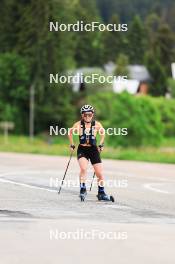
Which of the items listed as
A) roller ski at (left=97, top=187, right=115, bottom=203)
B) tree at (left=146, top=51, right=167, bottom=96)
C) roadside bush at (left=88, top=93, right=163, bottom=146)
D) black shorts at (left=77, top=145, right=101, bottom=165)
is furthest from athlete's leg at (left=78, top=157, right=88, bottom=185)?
tree at (left=146, top=51, right=167, bottom=96)

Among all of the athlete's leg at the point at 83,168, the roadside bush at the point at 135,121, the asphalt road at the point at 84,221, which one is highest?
the roadside bush at the point at 135,121

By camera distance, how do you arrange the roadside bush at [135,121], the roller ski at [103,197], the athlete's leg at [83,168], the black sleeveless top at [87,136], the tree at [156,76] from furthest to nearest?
the tree at [156,76], the roadside bush at [135,121], the athlete's leg at [83,168], the roller ski at [103,197], the black sleeveless top at [87,136]

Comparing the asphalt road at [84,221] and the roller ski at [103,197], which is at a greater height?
the roller ski at [103,197]

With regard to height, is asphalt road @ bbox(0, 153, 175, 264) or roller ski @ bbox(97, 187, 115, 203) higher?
roller ski @ bbox(97, 187, 115, 203)

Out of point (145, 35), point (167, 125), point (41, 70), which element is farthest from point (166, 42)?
point (41, 70)

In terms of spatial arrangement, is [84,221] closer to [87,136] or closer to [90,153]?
[87,136]

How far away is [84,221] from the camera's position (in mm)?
10891

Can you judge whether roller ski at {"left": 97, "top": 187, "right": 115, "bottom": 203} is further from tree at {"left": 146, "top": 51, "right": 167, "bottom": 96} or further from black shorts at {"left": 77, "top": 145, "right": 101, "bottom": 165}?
tree at {"left": 146, "top": 51, "right": 167, "bottom": 96}

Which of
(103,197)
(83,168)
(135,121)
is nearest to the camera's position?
(103,197)

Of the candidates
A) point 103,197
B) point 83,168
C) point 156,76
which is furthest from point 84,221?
point 156,76

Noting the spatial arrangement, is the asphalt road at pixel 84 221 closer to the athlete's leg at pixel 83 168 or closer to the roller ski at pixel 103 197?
the roller ski at pixel 103 197

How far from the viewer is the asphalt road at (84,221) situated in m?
8.34

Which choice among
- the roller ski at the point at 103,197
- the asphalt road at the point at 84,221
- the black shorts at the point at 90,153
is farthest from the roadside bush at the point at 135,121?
the roller ski at the point at 103,197

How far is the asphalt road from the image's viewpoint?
834cm
